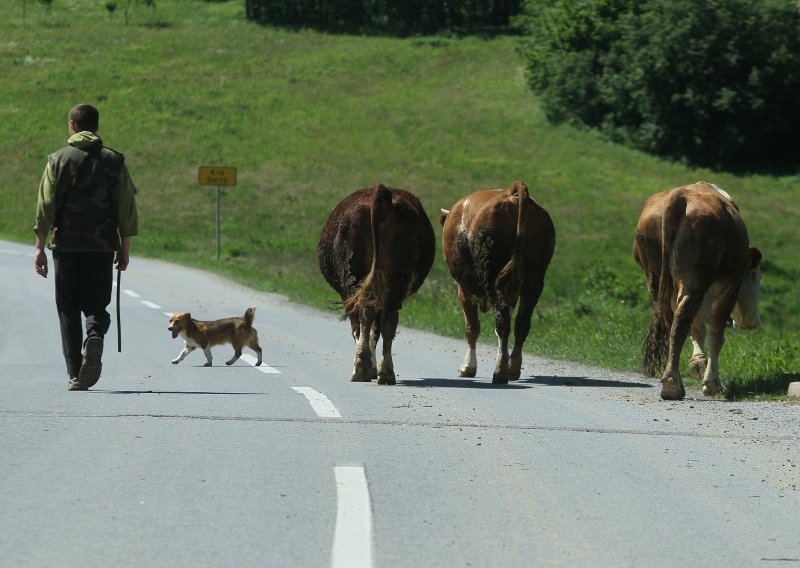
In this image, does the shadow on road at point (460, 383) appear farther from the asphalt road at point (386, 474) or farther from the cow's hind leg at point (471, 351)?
the cow's hind leg at point (471, 351)

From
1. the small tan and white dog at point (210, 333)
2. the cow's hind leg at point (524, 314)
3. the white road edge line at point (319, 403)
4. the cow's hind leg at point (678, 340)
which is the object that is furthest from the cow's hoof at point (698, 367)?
the small tan and white dog at point (210, 333)

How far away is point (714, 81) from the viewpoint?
68938mm

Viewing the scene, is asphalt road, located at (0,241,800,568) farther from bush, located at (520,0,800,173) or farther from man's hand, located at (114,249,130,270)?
bush, located at (520,0,800,173)

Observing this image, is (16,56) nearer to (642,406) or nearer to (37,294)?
(37,294)

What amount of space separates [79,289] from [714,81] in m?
61.8

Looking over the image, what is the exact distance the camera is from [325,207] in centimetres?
5388

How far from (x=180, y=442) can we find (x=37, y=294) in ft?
62.0

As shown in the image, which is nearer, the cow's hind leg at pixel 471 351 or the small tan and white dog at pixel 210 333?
the cow's hind leg at pixel 471 351

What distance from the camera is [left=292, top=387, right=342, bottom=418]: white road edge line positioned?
30.7 ft

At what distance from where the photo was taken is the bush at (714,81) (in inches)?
2694

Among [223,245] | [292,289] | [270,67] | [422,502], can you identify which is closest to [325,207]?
[223,245]

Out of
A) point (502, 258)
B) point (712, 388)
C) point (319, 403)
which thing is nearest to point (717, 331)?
point (712, 388)

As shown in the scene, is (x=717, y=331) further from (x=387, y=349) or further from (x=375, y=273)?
(x=375, y=273)

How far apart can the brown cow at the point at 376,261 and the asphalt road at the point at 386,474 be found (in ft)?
1.59
